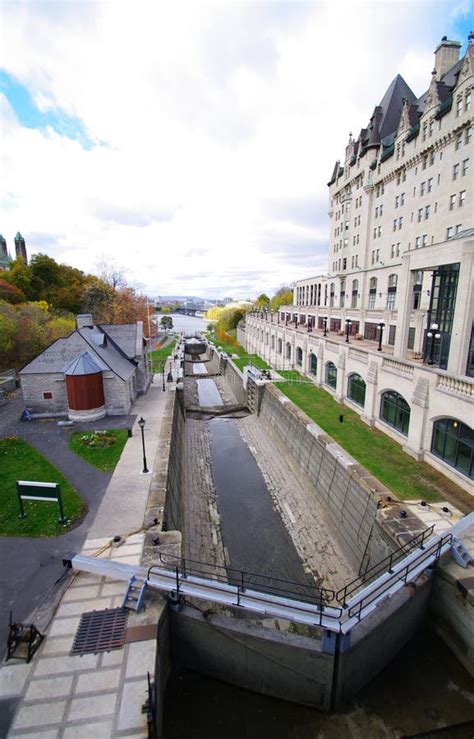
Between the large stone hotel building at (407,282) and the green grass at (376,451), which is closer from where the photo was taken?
the green grass at (376,451)

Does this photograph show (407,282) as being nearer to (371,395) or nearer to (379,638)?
(371,395)

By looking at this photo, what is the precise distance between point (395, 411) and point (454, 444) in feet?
13.9

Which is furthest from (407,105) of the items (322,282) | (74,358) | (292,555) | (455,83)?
(292,555)

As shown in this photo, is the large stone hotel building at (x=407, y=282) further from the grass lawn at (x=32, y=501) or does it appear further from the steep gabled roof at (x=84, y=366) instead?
the steep gabled roof at (x=84, y=366)

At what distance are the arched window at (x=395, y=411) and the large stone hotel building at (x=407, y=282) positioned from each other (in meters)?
0.09

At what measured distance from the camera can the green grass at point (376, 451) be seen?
1351 centimetres

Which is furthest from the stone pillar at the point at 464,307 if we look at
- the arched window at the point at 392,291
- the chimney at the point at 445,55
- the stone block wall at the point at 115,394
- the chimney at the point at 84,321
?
the chimney at the point at 445,55

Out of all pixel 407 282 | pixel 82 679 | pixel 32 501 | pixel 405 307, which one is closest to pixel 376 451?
pixel 405 307

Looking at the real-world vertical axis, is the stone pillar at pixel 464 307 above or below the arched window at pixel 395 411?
above

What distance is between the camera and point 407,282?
20.8 meters

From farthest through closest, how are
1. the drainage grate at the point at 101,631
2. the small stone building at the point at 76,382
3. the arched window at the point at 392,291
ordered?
the arched window at the point at 392,291
the small stone building at the point at 76,382
the drainage grate at the point at 101,631

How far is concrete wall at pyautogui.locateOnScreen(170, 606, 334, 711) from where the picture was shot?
A: 26.6 ft

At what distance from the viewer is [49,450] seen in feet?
56.3

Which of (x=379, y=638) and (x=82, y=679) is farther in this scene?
(x=379, y=638)
